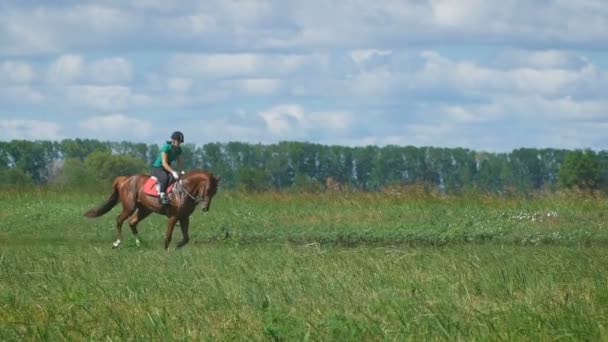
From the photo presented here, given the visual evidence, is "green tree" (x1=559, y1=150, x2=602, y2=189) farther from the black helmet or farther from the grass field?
the grass field

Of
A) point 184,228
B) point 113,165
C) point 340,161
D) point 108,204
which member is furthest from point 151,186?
point 340,161

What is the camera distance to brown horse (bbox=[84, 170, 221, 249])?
27.2 m

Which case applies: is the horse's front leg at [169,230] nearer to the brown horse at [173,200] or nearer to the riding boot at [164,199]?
the brown horse at [173,200]

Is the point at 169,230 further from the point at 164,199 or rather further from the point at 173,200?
the point at 164,199

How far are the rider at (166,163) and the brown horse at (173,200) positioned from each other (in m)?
0.25

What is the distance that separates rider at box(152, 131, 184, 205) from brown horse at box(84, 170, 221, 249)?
249 mm

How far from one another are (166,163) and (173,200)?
783 millimetres

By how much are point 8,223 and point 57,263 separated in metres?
18.7

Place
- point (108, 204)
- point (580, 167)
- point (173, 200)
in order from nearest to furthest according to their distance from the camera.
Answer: point (173, 200)
point (108, 204)
point (580, 167)

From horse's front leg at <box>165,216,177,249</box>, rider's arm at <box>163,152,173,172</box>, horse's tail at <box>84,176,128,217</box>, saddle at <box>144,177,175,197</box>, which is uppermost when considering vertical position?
rider's arm at <box>163,152,173,172</box>

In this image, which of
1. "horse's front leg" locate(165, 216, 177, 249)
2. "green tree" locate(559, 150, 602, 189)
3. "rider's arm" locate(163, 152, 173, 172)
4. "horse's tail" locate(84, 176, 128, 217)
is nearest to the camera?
"horse's front leg" locate(165, 216, 177, 249)

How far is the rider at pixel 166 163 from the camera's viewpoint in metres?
27.5

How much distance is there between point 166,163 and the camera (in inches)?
1089

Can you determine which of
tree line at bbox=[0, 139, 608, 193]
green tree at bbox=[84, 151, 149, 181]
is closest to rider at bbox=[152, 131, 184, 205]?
green tree at bbox=[84, 151, 149, 181]
